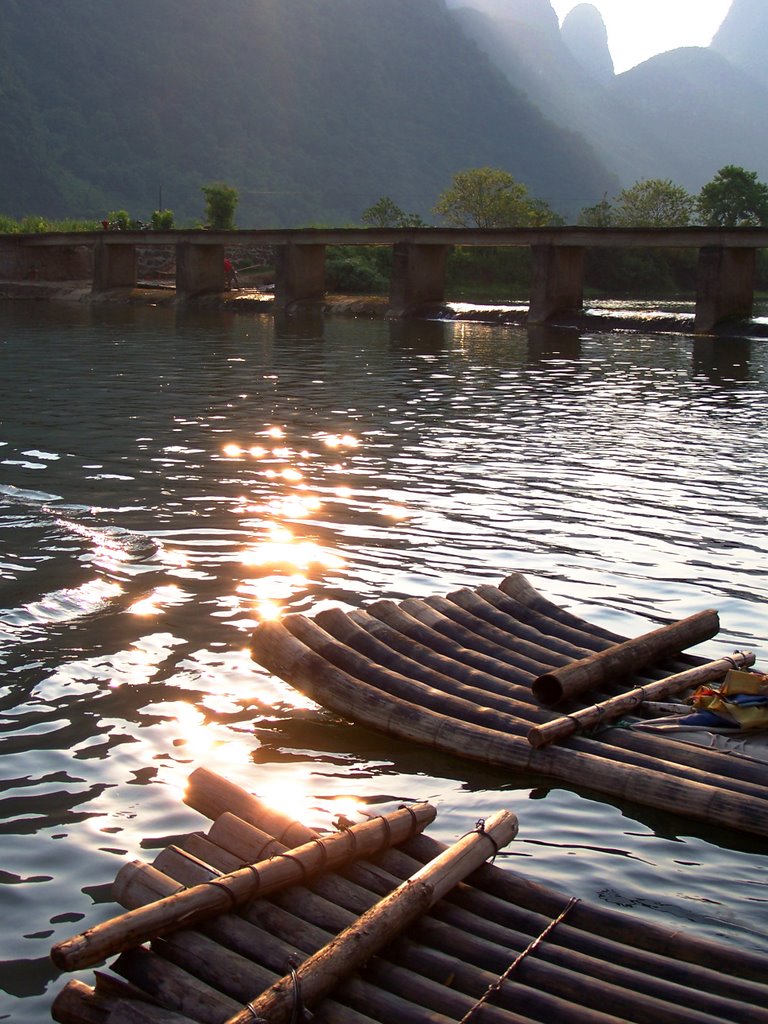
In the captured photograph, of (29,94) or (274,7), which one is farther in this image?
(274,7)

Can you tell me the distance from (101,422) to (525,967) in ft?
58.9

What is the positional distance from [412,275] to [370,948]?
5313 centimetres

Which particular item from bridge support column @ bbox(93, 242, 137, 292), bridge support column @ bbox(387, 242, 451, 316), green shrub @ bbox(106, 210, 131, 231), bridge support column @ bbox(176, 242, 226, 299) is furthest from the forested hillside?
bridge support column @ bbox(387, 242, 451, 316)

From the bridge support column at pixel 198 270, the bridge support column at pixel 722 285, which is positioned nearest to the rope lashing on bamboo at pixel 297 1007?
the bridge support column at pixel 722 285

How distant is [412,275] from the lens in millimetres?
56875

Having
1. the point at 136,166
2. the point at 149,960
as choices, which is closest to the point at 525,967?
the point at 149,960

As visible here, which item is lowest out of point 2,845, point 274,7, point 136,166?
point 2,845

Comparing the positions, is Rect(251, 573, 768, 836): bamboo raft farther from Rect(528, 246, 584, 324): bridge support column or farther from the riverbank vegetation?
the riverbank vegetation

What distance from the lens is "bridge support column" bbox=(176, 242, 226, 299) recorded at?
63.9m

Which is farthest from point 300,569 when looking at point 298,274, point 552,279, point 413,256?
point 298,274

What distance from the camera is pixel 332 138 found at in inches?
6555

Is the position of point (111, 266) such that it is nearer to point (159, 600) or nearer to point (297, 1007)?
point (159, 600)

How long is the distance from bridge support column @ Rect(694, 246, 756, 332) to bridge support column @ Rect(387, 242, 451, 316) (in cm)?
1337

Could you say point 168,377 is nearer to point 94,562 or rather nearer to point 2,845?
point 94,562
